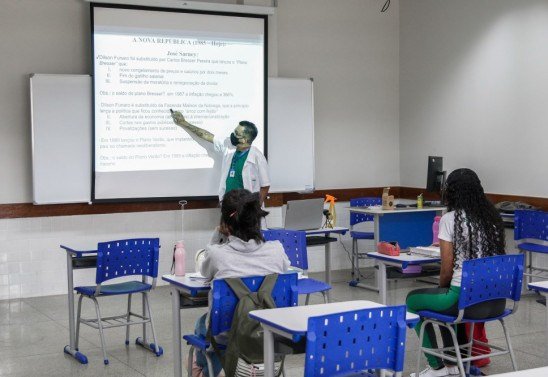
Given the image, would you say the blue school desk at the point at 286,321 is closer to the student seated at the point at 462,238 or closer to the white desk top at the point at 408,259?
the student seated at the point at 462,238

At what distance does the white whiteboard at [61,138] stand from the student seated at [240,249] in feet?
12.9

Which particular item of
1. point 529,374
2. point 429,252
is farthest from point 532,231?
point 529,374

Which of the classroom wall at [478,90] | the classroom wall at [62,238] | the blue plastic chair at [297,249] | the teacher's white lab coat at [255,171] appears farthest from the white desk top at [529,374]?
the classroom wall at [62,238]

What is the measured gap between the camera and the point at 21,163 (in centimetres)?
742

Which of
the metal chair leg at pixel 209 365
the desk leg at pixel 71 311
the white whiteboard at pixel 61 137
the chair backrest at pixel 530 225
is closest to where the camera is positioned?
the metal chair leg at pixel 209 365

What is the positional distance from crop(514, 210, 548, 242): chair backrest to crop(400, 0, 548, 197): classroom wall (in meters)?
0.69

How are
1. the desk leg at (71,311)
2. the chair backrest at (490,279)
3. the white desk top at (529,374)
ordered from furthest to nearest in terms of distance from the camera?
the desk leg at (71,311) < the chair backrest at (490,279) < the white desk top at (529,374)

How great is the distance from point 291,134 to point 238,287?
5121mm

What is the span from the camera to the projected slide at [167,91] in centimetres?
752

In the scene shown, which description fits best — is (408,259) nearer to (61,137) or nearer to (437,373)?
(437,373)

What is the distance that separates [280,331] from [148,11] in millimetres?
5420

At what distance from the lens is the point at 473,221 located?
4383 millimetres

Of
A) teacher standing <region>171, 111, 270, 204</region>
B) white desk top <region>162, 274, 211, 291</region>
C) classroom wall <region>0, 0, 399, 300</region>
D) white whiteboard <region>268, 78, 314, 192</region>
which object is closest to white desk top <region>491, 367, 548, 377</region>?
white desk top <region>162, 274, 211, 291</region>

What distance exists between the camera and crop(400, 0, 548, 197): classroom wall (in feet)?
25.0
